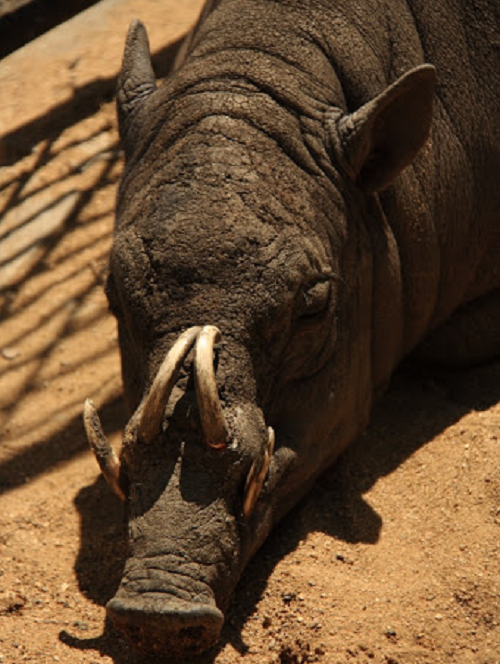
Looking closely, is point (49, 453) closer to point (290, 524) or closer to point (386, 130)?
point (290, 524)

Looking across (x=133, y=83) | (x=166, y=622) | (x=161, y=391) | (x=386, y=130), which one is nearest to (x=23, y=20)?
(x=133, y=83)

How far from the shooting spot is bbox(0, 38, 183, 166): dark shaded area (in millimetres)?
8117

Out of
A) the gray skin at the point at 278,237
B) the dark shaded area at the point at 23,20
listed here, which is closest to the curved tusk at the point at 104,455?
the gray skin at the point at 278,237

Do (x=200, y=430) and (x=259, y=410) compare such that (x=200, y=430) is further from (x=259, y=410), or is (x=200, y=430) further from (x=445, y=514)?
(x=445, y=514)

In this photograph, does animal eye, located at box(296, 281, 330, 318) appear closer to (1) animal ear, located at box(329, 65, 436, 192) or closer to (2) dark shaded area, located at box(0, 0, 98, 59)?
(1) animal ear, located at box(329, 65, 436, 192)

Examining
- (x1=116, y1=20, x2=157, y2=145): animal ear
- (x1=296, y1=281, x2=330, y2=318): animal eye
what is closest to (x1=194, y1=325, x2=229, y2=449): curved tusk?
(x1=296, y1=281, x2=330, y2=318): animal eye

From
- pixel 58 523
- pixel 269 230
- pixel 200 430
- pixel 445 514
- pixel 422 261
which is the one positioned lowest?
pixel 445 514

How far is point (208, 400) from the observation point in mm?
3672

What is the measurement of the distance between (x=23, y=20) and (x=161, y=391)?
2.58m

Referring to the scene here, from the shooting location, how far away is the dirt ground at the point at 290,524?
4002 millimetres

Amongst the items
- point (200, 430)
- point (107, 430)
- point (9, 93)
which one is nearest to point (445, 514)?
point (200, 430)

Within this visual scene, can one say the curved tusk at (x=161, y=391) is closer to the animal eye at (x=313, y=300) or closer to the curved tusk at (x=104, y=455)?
the curved tusk at (x=104, y=455)

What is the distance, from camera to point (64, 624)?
4188 mm

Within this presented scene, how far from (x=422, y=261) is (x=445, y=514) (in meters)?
1.11
